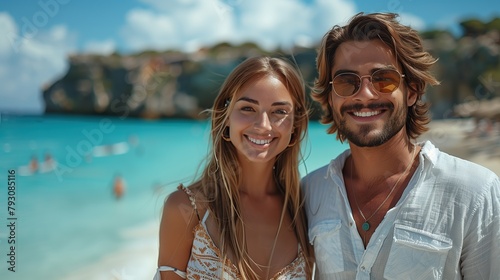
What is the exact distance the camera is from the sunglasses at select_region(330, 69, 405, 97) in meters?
2.47

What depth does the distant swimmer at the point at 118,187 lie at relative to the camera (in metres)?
16.9

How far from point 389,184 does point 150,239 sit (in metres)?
8.12

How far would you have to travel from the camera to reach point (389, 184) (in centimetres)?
249

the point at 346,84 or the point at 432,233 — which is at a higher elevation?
the point at 346,84

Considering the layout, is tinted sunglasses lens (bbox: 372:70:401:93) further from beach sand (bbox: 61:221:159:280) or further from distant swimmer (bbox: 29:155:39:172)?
distant swimmer (bbox: 29:155:39:172)

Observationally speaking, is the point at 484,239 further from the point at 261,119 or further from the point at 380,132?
the point at 261,119

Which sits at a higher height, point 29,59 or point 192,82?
Answer: point 29,59

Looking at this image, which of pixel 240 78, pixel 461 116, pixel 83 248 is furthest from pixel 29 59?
pixel 240 78

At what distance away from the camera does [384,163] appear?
2549mm

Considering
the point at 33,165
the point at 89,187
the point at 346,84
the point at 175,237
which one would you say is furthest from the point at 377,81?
the point at 33,165

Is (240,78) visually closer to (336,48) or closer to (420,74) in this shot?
(336,48)

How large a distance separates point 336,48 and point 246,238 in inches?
44.2

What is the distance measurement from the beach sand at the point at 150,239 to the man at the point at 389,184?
497 cm

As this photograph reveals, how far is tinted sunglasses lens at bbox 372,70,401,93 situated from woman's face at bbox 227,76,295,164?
1.53ft
